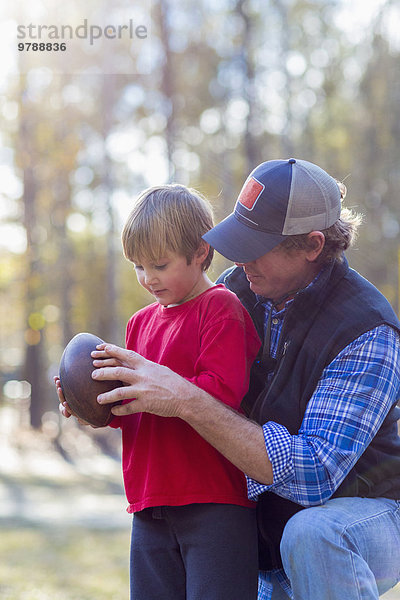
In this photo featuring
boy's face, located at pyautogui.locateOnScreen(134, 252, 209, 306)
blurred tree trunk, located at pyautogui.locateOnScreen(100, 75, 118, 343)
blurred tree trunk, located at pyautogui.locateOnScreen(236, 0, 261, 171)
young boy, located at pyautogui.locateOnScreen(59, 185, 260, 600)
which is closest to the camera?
young boy, located at pyautogui.locateOnScreen(59, 185, 260, 600)

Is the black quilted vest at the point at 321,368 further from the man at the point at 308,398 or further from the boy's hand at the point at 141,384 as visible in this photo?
the boy's hand at the point at 141,384

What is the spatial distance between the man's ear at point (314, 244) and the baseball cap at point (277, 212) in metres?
0.02

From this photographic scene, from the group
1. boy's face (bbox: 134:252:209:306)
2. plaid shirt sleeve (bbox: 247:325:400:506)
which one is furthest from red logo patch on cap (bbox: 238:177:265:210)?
plaid shirt sleeve (bbox: 247:325:400:506)

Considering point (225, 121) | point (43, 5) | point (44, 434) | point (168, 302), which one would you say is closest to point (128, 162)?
point (225, 121)

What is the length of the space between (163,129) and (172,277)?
16.5 metres

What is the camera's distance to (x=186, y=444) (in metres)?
2.58

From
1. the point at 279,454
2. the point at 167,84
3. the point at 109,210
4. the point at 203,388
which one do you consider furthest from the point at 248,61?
the point at 279,454

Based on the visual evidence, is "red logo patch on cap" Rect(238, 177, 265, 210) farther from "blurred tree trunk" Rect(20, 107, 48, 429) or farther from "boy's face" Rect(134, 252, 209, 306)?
"blurred tree trunk" Rect(20, 107, 48, 429)

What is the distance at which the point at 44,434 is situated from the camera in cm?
1986

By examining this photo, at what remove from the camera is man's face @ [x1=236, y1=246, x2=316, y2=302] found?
2.70 meters

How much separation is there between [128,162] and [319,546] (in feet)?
64.8

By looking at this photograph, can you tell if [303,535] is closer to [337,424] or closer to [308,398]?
[337,424]

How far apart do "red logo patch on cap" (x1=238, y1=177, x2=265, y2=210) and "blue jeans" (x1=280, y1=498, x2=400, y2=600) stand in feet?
3.65

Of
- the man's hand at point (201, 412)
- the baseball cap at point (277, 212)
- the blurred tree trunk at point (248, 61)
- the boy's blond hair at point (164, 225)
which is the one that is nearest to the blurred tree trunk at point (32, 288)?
the blurred tree trunk at point (248, 61)
